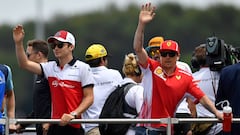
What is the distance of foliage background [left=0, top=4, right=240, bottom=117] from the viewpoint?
78375 millimetres

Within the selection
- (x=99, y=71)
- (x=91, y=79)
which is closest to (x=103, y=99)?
(x=99, y=71)

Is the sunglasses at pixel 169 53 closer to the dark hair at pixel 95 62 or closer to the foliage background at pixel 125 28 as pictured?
the dark hair at pixel 95 62

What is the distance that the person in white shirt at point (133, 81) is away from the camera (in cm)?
1334

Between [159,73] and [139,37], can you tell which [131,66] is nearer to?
[159,73]

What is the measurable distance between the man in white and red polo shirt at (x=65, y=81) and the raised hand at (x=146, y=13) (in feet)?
3.16

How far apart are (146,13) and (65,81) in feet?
4.06

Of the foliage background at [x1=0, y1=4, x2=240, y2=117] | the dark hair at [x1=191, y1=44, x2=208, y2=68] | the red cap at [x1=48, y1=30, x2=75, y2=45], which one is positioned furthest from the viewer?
the foliage background at [x1=0, y1=4, x2=240, y2=117]

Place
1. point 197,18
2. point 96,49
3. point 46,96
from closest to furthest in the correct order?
point 46,96 → point 96,49 → point 197,18

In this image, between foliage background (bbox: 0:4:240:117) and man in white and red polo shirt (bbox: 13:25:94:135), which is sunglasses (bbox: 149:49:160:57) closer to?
man in white and red polo shirt (bbox: 13:25:94:135)

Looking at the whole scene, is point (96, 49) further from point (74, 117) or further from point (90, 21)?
point (90, 21)

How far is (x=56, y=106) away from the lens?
40.8ft

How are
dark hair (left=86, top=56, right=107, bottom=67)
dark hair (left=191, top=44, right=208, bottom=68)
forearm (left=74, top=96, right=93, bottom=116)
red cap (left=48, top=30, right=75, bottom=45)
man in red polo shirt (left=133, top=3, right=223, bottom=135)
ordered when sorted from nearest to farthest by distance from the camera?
1. forearm (left=74, top=96, right=93, bottom=116)
2. man in red polo shirt (left=133, top=3, right=223, bottom=135)
3. red cap (left=48, top=30, right=75, bottom=45)
4. dark hair (left=191, top=44, right=208, bottom=68)
5. dark hair (left=86, top=56, right=107, bottom=67)

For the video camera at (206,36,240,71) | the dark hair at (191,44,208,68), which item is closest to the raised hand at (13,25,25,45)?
the video camera at (206,36,240,71)

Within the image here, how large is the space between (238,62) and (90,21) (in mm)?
80311
